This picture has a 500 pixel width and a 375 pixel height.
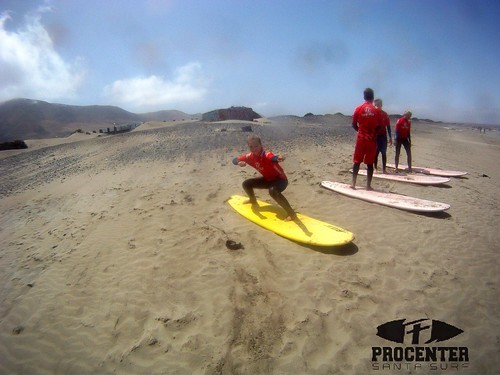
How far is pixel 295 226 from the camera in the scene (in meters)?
4.77

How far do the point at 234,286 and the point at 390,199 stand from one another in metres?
3.96

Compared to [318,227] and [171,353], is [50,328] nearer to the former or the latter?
[171,353]

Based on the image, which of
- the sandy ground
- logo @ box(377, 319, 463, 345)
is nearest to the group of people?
the sandy ground

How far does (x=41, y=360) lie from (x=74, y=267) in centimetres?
171

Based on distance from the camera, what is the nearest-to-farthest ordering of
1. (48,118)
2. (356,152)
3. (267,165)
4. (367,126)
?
1. (267,165)
2. (367,126)
3. (356,152)
4. (48,118)

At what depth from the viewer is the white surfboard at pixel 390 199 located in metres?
5.25

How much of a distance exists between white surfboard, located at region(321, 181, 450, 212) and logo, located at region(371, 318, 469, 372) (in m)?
2.86

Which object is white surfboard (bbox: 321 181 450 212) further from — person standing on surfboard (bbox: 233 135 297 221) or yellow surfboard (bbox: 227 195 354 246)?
person standing on surfboard (bbox: 233 135 297 221)

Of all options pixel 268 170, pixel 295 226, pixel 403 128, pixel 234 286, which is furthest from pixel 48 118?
pixel 234 286

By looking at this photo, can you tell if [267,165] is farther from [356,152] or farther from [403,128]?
[403,128]

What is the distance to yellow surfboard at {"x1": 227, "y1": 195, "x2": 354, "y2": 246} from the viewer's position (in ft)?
13.9

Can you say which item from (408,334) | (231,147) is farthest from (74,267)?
(231,147)

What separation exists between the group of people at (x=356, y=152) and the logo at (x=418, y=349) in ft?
8.13

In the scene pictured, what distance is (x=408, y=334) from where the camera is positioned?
2.82m
